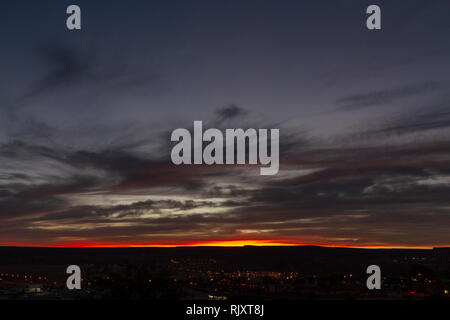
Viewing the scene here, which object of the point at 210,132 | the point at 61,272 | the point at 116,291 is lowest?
the point at 61,272

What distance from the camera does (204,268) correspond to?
71.4m

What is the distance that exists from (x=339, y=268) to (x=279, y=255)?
11.5 m

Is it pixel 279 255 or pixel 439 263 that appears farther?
pixel 279 255

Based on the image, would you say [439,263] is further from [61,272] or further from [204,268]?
[61,272]

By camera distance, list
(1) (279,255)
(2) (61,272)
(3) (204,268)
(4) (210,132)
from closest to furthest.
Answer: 1. (4) (210,132)
2. (3) (204,268)
3. (1) (279,255)
4. (2) (61,272)
